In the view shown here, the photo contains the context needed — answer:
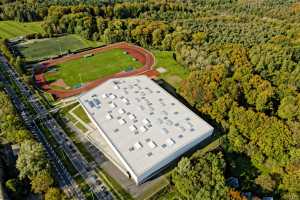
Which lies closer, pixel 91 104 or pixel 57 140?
pixel 57 140

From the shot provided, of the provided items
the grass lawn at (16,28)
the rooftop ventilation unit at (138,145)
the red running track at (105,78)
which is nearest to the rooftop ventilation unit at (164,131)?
the rooftop ventilation unit at (138,145)

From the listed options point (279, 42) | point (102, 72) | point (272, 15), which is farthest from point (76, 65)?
point (272, 15)

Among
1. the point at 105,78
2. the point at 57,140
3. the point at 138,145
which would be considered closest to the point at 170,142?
the point at 138,145

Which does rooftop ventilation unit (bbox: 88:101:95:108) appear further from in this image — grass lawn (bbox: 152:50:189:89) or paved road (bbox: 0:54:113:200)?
grass lawn (bbox: 152:50:189:89)

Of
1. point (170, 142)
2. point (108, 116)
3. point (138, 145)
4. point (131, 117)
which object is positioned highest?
point (131, 117)

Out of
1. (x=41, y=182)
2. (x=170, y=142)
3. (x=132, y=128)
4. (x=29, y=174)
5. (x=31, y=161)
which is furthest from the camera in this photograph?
(x=132, y=128)

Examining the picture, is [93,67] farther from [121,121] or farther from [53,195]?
[53,195]

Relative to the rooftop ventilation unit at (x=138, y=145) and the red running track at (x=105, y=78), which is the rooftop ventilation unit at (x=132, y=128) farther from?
the red running track at (x=105, y=78)

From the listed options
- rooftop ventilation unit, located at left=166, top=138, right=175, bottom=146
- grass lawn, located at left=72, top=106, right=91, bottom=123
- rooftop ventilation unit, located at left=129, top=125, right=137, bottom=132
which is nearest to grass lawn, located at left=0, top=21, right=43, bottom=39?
grass lawn, located at left=72, top=106, right=91, bottom=123

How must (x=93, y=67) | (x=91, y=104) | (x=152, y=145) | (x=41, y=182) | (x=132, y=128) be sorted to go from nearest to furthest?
(x=41, y=182) < (x=152, y=145) < (x=132, y=128) < (x=91, y=104) < (x=93, y=67)
